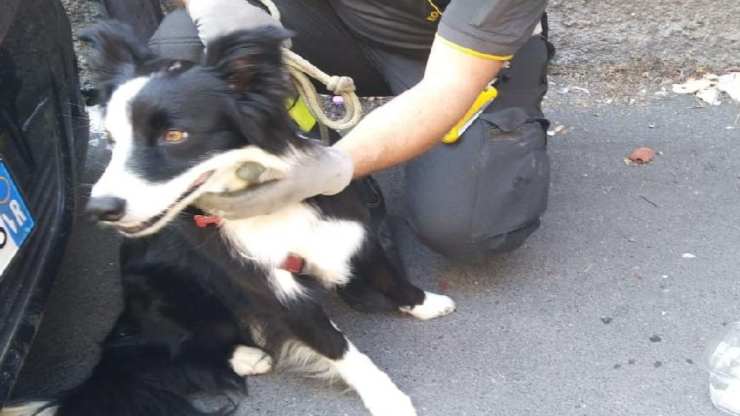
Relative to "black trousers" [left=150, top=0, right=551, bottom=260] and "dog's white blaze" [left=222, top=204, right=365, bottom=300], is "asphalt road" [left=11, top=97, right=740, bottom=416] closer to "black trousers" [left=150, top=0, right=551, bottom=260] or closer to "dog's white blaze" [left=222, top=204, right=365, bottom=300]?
"black trousers" [left=150, top=0, right=551, bottom=260]

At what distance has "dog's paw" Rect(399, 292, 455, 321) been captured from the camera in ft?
6.96

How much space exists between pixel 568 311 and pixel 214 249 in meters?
0.98

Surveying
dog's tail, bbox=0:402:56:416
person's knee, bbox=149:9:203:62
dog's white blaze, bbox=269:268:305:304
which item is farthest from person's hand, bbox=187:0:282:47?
dog's tail, bbox=0:402:56:416

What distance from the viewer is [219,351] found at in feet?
6.45

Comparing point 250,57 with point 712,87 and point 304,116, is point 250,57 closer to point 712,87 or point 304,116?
point 304,116

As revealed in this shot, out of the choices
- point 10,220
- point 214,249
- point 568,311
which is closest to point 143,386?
point 214,249

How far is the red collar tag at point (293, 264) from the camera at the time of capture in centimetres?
177

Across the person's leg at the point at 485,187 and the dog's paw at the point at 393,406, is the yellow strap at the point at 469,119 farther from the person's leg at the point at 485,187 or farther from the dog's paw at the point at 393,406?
the dog's paw at the point at 393,406

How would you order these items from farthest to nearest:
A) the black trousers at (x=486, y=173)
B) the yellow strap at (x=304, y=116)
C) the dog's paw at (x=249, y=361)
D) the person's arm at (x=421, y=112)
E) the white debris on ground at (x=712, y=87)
Result: the white debris on ground at (x=712, y=87), the black trousers at (x=486, y=173), the dog's paw at (x=249, y=361), the yellow strap at (x=304, y=116), the person's arm at (x=421, y=112)

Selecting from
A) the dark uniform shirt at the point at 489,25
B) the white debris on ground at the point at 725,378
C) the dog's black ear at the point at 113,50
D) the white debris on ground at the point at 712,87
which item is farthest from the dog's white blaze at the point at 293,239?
the white debris on ground at the point at 712,87

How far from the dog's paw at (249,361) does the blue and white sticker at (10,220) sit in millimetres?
606

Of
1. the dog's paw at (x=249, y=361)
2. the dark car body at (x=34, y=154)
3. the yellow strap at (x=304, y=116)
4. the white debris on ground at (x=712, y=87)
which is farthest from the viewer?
the white debris on ground at (x=712, y=87)

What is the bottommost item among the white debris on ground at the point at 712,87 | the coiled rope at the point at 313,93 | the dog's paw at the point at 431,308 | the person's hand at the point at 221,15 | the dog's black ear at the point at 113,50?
the dog's paw at the point at 431,308

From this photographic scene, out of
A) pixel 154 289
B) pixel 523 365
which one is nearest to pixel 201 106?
pixel 154 289
